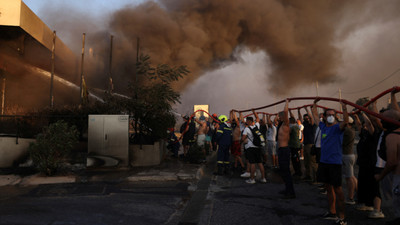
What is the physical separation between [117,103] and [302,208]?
6.86m

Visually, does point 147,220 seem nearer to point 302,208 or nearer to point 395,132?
point 302,208

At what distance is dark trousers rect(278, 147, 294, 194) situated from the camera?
496cm

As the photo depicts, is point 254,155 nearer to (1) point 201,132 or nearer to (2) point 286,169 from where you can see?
(2) point 286,169

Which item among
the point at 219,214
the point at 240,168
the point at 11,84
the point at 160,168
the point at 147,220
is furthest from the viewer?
the point at 11,84

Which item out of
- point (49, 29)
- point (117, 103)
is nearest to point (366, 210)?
point (117, 103)

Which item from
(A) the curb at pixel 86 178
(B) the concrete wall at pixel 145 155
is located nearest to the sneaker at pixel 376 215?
(A) the curb at pixel 86 178

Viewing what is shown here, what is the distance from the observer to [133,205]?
4.37 metres

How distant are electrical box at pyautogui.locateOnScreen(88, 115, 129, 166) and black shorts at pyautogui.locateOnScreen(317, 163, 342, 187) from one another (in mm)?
5627

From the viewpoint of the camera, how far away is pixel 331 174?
147 inches

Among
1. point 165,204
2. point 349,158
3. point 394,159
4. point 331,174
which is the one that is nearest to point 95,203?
point 165,204

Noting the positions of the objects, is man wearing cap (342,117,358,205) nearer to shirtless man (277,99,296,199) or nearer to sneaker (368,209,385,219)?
sneaker (368,209,385,219)

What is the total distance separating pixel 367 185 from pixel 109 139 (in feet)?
21.2

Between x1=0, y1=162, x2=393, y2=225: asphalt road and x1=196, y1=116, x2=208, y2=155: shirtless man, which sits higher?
x1=196, y1=116, x2=208, y2=155: shirtless man

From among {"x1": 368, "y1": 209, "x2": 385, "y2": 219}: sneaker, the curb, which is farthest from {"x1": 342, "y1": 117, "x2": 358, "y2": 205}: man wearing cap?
the curb
